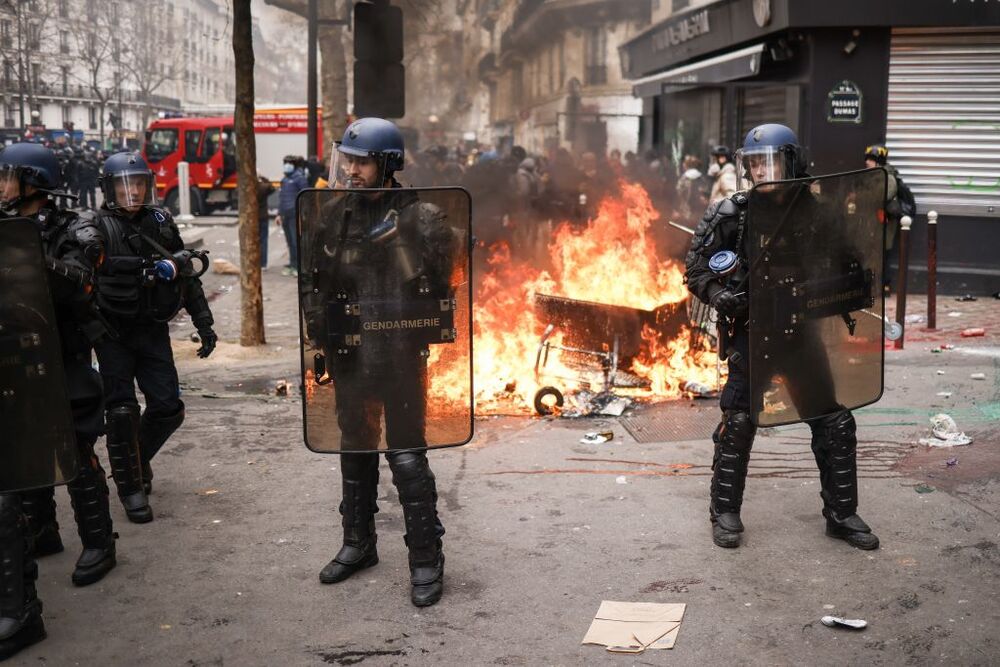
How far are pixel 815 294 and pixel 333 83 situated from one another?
21876 mm

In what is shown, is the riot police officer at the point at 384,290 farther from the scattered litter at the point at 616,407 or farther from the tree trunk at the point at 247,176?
the tree trunk at the point at 247,176

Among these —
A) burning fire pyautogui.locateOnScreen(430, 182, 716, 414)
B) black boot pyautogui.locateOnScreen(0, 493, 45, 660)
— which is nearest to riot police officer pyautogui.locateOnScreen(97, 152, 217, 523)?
black boot pyautogui.locateOnScreen(0, 493, 45, 660)

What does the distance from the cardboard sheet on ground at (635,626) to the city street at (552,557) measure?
6 cm

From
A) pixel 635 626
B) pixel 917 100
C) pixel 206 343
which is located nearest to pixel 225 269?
pixel 917 100

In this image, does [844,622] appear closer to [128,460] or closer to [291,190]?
[128,460]

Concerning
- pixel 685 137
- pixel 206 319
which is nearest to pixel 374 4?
pixel 206 319

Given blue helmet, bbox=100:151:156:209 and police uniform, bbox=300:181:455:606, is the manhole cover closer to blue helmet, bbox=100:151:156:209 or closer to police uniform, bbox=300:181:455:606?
police uniform, bbox=300:181:455:606

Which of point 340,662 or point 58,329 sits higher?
point 58,329

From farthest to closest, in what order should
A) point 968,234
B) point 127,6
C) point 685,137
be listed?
point 127,6 < point 685,137 < point 968,234

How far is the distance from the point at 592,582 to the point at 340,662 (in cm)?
117

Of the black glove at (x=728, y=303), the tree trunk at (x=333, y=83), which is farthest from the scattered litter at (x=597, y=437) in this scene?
the tree trunk at (x=333, y=83)

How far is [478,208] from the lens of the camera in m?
13.9

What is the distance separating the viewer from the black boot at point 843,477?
15.2ft

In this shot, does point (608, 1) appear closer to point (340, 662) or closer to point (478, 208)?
point (478, 208)
